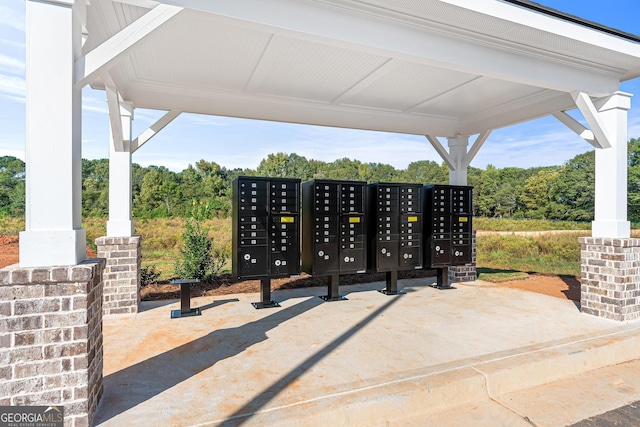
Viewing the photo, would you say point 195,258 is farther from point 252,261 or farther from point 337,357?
point 337,357

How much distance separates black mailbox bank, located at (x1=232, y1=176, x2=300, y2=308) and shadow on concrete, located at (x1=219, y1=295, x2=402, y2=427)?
1.35m

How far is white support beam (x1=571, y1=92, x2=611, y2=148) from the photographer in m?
4.19

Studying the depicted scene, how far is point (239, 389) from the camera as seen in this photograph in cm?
257

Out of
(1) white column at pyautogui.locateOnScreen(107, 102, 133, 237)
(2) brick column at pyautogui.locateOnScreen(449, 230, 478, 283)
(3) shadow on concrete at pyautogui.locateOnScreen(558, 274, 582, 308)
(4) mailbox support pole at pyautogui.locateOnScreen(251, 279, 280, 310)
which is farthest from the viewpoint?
(2) brick column at pyautogui.locateOnScreen(449, 230, 478, 283)

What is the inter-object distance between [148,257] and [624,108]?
1130 centimetres

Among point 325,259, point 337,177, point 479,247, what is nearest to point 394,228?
point 325,259

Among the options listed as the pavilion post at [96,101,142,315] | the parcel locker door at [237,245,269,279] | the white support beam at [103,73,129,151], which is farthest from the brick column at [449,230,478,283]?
the white support beam at [103,73,129,151]

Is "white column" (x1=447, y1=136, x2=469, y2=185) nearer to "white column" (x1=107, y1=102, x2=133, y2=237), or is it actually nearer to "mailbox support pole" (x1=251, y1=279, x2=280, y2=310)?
"mailbox support pole" (x1=251, y1=279, x2=280, y2=310)

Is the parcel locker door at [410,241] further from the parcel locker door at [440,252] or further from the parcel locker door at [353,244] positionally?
the parcel locker door at [353,244]

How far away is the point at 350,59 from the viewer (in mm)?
3938

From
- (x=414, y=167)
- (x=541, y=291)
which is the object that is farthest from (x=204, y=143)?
(x=541, y=291)

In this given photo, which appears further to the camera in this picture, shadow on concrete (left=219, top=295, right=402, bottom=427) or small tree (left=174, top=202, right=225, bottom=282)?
small tree (left=174, top=202, right=225, bottom=282)

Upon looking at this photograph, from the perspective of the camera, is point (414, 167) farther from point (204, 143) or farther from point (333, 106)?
point (333, 106)

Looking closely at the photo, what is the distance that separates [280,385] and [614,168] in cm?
450
